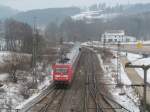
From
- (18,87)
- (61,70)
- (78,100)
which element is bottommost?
(78,100)

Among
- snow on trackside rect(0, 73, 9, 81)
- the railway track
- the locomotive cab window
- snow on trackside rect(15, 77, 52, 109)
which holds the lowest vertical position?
the railway track

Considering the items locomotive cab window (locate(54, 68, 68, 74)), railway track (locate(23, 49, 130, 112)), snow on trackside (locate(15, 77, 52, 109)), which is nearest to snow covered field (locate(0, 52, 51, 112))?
snow on trackside (locate(15, 77, 52, 109))

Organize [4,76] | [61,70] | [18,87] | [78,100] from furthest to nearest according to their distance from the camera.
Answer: [4,76], [18,87], [61,70], [78,100]

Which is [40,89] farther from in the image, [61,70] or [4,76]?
[4,76]

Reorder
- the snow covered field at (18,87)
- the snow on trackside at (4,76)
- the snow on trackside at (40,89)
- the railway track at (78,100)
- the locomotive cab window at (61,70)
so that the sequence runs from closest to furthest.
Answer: the railway track at (78,100), the snow on trackside at (40,89), the snow covered field at (18,87), the locomotive cab window at (61,70), the snow on trackside at (4,76)

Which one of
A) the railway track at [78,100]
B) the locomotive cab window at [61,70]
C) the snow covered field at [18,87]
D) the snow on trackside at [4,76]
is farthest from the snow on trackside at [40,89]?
the snow on trackside at [4,76]

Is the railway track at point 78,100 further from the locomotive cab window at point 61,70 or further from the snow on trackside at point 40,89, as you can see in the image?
the locomotive cab window at point 61,70

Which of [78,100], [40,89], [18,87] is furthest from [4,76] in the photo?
[78,100]

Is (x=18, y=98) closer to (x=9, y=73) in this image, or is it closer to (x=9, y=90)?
(x=9, y=90)

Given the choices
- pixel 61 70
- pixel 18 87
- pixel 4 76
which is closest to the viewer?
pixel 61 70

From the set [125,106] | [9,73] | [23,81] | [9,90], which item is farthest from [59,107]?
[9,73]

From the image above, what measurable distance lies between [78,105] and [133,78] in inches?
976

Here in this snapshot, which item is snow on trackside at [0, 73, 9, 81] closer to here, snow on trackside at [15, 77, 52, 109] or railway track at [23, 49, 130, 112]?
snow on trackside at [15, 77, 52, 109]

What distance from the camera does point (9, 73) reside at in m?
60.4
